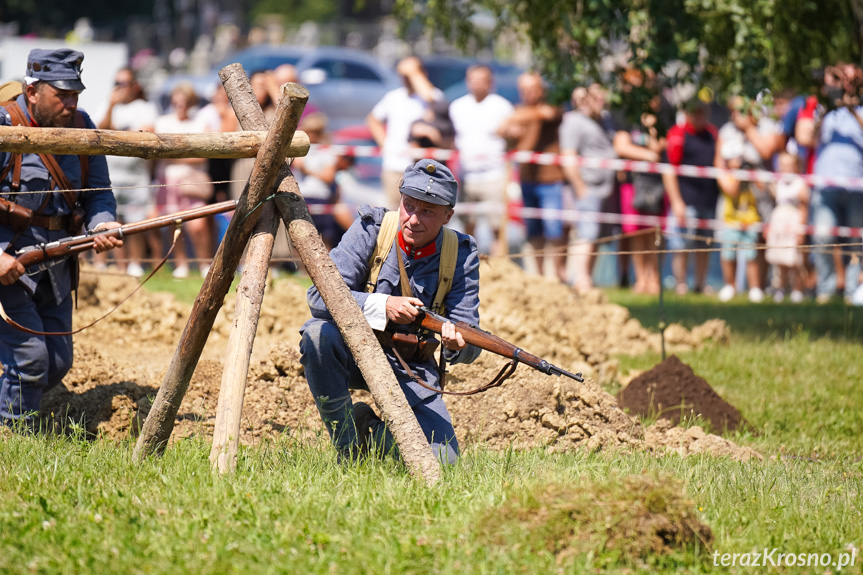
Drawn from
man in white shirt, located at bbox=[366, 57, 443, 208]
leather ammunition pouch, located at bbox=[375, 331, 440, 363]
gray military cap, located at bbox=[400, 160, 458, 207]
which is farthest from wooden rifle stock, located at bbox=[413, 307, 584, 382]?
man in white shirt, located at bbox=[366, 57, 443, 208]

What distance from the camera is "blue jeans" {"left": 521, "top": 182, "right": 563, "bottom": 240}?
13492 millimetres

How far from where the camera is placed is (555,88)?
10.8 m

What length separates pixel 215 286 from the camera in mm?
5383

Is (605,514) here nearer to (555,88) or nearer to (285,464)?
(285,464)

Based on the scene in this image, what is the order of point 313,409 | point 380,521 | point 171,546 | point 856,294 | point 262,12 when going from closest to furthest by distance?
point 171,546
point 380,521
point 313,409
point 856,294
point 262,12

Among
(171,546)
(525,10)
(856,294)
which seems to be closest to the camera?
(171,546)

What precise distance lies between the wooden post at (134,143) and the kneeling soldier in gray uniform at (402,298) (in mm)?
617

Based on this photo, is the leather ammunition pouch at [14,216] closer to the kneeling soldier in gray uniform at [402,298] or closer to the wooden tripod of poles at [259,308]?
the wooden tripod of poles at [259,308]

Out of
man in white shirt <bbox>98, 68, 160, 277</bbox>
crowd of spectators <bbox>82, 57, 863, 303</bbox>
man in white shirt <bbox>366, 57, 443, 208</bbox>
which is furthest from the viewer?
man in white shirt <bbox>98, 68, 160, 277</bbox>

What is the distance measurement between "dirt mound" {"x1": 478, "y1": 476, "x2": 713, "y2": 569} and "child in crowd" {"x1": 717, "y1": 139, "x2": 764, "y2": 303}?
9.16 m

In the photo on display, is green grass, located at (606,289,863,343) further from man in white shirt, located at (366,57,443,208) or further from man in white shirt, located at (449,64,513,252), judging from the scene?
man in white shirt, located at (366,57,443,208)

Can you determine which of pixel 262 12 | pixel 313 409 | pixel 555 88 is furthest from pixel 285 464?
pixel 262 12

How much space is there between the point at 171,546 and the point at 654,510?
196 cm

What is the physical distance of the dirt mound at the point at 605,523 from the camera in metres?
4.34
